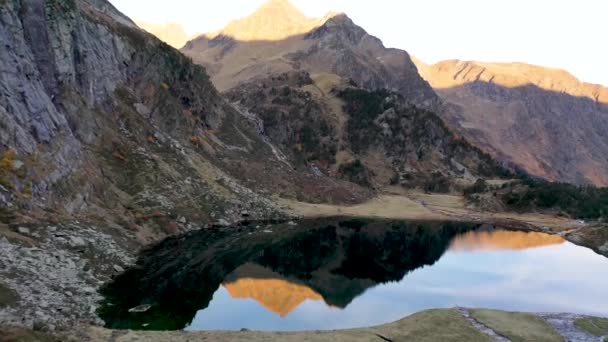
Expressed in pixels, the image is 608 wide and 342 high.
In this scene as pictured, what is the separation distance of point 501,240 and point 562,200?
46.8 m

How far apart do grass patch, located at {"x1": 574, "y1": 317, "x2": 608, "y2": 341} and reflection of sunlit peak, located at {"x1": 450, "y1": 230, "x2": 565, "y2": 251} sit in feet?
143

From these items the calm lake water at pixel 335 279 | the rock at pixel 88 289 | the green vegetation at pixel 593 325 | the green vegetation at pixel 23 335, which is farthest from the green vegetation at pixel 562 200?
the green vegetation at pixel 23 335

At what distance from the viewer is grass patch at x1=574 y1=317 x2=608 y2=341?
46572 millimetres

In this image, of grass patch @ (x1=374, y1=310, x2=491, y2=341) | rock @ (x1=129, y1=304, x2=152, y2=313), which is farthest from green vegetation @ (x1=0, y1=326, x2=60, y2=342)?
grass patch @ (x1=374, y1=310, x2=491, y2=341)

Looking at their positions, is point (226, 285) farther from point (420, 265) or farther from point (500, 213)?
point (500, 213)

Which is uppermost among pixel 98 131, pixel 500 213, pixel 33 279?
pixel 98 131

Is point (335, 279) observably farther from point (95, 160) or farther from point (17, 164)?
point (17, 164)

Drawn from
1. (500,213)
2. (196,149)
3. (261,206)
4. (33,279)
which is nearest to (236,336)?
(33,279)

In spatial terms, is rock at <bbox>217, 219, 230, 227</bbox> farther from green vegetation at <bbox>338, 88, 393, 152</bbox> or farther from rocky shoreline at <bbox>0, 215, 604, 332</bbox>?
green vegetation at <bbox>338, 88, 393, 152</bbox>

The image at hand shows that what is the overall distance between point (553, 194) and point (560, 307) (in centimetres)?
9345

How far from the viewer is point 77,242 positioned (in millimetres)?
53375

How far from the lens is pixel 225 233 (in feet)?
274

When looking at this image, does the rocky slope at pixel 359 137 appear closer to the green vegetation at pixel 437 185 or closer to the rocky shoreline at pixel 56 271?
the green vegetation at pixel 437 185

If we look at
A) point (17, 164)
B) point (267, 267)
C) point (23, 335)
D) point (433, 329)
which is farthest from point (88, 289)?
point (433, 329)
